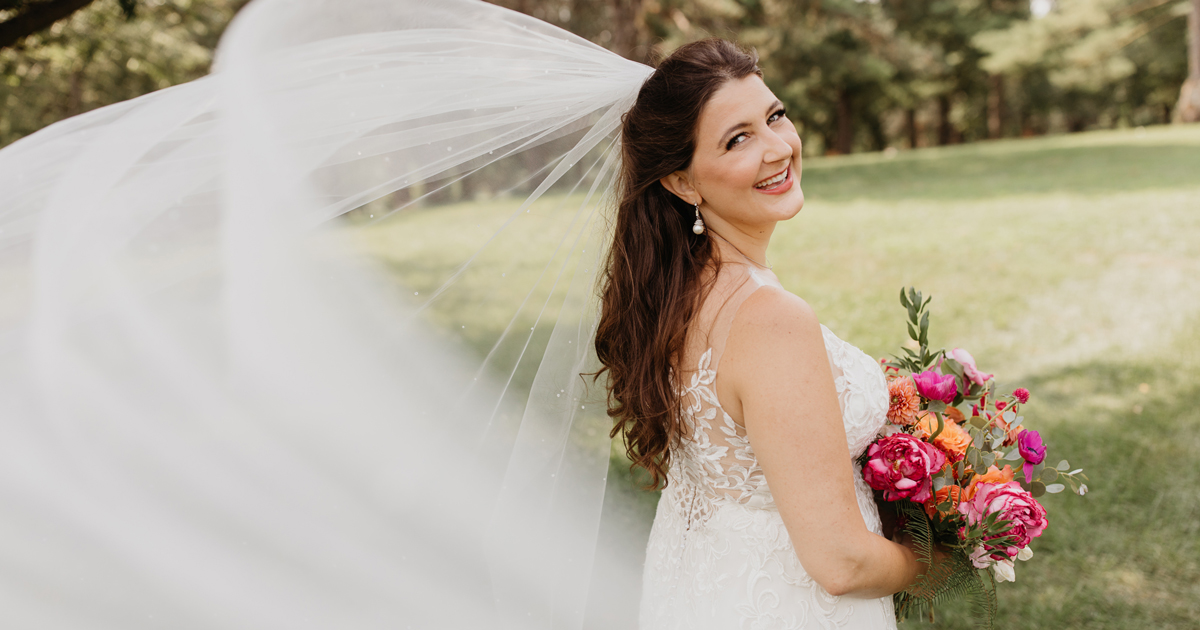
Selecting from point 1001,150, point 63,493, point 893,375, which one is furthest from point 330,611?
point 1001,150

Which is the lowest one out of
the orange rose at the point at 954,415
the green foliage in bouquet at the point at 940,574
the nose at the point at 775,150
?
the green foliage in bouquet at the point at 940,574

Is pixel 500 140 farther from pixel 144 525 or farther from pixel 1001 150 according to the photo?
pixel 1001 150

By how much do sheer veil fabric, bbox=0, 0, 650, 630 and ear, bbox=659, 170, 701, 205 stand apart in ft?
0.86

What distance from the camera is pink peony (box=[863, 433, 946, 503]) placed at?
6.32ft

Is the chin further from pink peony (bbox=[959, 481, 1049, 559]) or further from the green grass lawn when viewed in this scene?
pink peony (bbox=[959, 481, 1049, 559])

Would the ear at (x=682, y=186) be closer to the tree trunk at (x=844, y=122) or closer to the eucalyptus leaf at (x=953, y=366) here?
the eucalyptus leaf at (x=953, y=366)

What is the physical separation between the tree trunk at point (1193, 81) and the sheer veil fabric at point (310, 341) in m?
27.7

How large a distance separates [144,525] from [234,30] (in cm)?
108

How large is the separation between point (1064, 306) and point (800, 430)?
7.53 metres

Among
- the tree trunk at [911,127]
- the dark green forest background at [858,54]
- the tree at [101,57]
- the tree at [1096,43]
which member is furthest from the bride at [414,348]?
the tree trunk at [911,127]

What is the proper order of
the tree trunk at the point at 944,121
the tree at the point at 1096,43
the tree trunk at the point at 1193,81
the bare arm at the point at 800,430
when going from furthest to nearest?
the tree trunk at the point at 944,121
the tree at the point at 1096,43
the tree trunk at the point at 1193,81
the bare arm at the point at 800,430

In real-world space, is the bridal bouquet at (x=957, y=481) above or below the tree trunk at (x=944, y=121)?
above

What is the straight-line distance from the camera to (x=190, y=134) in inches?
70.0

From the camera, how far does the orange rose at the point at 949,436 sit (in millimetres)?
2039
